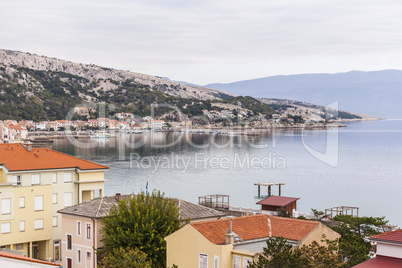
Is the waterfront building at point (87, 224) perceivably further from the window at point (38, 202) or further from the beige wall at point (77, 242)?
the window at point (38, 202)

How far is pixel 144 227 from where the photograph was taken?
18406 mm

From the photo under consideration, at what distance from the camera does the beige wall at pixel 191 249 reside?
48.6 ft

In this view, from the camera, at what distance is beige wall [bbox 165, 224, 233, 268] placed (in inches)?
583

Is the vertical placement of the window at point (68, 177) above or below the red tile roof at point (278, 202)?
above

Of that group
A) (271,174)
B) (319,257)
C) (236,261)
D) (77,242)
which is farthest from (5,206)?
(271,174)

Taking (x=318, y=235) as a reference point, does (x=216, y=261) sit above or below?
below

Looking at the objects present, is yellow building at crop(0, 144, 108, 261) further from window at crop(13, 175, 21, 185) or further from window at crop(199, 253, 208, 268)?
window at crop(199, 253, 208, 268)

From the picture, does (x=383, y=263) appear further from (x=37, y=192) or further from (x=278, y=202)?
(x=278, y=202)

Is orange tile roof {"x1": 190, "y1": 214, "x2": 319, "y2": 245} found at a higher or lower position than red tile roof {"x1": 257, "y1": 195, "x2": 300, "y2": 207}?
higher

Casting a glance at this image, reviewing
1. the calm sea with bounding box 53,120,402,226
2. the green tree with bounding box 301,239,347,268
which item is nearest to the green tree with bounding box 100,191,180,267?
the green tree with bounding box 301,239,347,268

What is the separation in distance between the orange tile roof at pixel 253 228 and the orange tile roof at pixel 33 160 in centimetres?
1374

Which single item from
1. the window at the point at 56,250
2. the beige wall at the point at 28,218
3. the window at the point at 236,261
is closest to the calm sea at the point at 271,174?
the window at the point at 56,250

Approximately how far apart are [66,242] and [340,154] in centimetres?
9573

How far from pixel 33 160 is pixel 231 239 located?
16.1 metres
